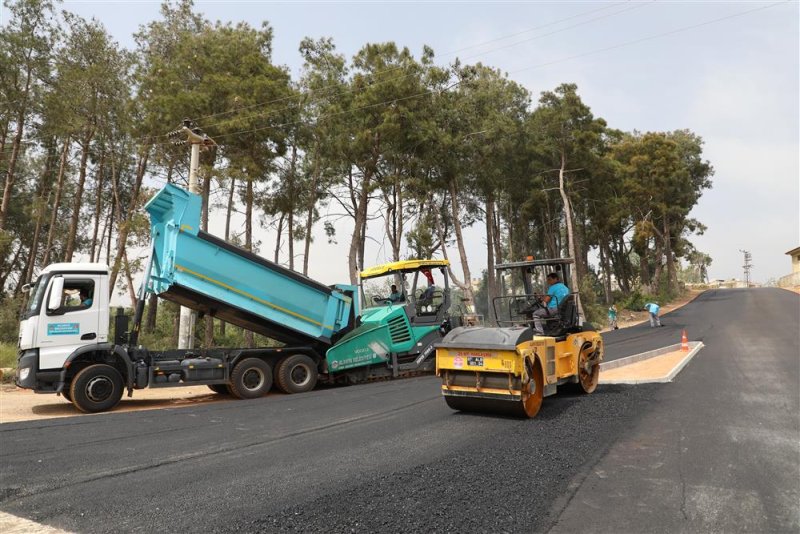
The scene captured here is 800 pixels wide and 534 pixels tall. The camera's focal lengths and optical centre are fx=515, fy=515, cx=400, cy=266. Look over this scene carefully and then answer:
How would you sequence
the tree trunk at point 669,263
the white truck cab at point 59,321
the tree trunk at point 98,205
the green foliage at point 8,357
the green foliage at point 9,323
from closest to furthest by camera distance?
the white truck cab at point 59,321 → the green foliage at point 8,357 → the green foliage at point 9,323 → the tree trunk at point 98,205 → the tree trunk at point 669,263

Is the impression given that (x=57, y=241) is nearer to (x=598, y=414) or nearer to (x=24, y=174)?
(x=24, y=174)

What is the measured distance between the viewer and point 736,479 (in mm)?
4375

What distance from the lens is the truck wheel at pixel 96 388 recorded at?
774 centimetres

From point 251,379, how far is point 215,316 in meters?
1.35

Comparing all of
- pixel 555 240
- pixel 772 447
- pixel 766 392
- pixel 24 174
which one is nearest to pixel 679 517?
pixel 772 447

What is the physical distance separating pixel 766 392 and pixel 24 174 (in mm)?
34164

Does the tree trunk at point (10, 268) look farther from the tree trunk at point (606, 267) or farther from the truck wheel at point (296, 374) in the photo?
the tree trunk at point (606, 267)

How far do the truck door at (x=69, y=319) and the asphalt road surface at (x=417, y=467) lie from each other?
124cm

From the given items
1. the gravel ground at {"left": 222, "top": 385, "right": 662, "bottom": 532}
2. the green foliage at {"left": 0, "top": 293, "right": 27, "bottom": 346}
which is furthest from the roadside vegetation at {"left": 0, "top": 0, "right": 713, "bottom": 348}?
the gravel ground at {"left": 222, "top": 385, "right": 662, "bottom": 532}

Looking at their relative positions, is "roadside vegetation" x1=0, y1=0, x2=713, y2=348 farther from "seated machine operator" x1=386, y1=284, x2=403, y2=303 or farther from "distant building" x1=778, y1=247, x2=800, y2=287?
"distant building" x1=778, y1=247, x2=800, y2=287

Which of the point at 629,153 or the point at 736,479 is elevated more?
the point at 629,153

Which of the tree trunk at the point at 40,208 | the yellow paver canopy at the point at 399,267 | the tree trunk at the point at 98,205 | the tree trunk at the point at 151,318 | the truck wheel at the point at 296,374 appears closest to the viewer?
the truck wheel at the point at 296,374

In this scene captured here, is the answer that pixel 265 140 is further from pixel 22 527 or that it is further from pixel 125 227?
pixel 22 527

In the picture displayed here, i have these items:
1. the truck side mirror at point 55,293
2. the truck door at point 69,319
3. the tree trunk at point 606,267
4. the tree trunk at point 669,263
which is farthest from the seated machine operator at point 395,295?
the tree trunk at point 669,263
